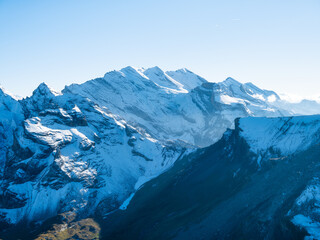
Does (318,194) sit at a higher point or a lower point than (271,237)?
higher

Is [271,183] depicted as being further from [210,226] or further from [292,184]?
[210,226]

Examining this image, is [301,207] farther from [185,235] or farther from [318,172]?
[185,235]

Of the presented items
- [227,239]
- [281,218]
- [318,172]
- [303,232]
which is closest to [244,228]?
[227,239]

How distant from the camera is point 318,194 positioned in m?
156

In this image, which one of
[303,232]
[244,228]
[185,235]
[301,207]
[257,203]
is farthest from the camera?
[185,235]

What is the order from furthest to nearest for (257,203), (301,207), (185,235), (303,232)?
(185,235)
(257,203)
(301,207)
(303,232)

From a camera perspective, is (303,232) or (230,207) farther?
(230,207)

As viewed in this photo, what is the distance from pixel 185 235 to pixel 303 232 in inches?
2883

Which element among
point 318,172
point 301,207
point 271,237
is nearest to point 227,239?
point 271,237

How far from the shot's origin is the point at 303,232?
141750 mm

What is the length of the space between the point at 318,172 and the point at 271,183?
2807 centimetres

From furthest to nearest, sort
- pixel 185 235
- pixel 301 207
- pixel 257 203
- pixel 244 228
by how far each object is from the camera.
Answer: pixel 185 235, pixel 257 203, pixel 244 228, pixel 301 207

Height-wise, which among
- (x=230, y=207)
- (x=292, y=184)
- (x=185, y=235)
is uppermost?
(x=292, y=184)

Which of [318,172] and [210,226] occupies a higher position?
[318,172]
